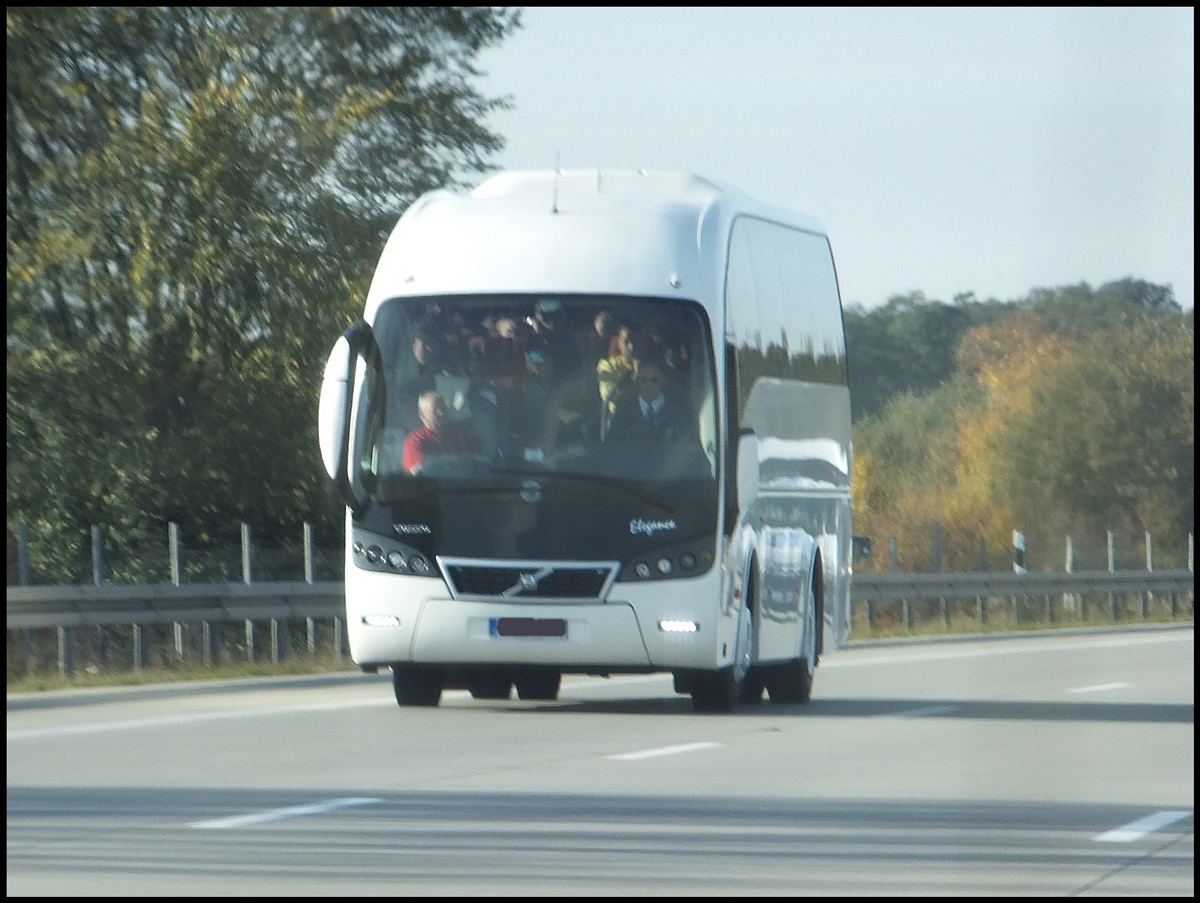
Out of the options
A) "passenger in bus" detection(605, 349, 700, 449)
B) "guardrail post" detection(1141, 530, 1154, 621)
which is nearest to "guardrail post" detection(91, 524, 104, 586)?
"passenger in bus" detection(605, 349, 700, 449)

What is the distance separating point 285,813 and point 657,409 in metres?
6.95

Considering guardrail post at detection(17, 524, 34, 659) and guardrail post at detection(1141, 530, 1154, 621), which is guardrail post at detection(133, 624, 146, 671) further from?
guardrail post at detection(1141, 530, 1154, 621)

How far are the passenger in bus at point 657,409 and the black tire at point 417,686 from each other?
95.1 inches

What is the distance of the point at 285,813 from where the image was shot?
11453mm

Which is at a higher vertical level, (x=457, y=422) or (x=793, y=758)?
(x=457, y=422)

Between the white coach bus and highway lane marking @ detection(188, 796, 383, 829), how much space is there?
18.2 ft

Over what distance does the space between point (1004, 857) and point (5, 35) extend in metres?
12.2

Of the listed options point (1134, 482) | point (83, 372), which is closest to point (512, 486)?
point (83, 372)

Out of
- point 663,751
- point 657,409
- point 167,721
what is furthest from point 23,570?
point 663,751

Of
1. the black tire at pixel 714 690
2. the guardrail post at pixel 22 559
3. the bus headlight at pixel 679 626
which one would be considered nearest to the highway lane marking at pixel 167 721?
the black tire at pixel 714 690

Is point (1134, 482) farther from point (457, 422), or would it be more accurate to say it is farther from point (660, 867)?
point (660, 867)

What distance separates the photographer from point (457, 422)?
17.9m

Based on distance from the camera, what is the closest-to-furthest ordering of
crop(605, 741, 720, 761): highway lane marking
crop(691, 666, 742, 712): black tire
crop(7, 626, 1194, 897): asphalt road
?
crop(7, 626, 1194, 897): asphalt road, crop(605, 741, 720, 761): highway lane marking, crop(691, 666, 742, 712): black tire

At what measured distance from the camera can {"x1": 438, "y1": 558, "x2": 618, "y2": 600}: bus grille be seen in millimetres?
17672
